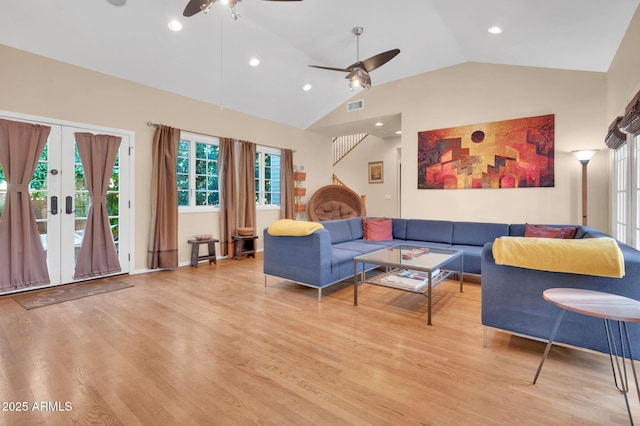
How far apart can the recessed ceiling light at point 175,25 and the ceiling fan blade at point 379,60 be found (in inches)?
98.5

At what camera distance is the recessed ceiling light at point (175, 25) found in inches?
154

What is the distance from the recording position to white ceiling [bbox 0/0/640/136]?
338 centimetres

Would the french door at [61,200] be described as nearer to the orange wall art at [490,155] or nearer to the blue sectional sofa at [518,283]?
the blue sectional sofa at [518,283]

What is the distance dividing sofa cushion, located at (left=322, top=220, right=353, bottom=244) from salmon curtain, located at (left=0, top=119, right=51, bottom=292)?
12.3 ft

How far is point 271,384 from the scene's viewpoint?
1879 millimetres

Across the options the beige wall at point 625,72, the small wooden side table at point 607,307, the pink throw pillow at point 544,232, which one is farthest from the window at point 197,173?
the beige wall at point 625,72

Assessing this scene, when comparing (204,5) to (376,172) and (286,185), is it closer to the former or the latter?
(286,185)

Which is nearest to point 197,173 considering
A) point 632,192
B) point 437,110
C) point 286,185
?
point 286,185

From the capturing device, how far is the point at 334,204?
7.62 meters

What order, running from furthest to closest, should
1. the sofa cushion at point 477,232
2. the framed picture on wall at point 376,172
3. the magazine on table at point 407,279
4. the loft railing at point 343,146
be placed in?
the loft railing at point 343,146 < the framed picture on wall at point 376,172 < the sofa cushion at point 477,232 < the magazine on table at point 407,279

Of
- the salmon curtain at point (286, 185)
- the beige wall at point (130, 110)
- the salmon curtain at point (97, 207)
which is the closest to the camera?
the beige wall at point (130, 110)

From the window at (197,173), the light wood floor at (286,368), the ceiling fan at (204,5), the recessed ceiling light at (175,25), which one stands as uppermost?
the recessed ceiling light at (175,25)

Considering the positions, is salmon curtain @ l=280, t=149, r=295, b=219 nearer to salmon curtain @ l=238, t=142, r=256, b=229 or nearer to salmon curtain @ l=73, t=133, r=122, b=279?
salmon curtain @ l=238, t=142, r=256, b=229

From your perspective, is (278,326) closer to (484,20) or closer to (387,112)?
(484,20)
